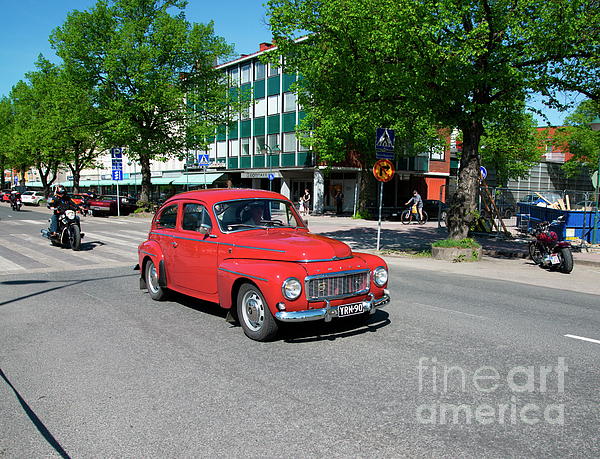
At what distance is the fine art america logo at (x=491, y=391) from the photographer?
3.92 m

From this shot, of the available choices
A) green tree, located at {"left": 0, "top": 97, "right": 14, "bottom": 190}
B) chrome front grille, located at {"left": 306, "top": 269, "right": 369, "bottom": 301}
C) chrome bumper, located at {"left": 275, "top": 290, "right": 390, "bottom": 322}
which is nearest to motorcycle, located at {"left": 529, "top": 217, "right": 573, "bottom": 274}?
chrome front grille, located at {"left": 306, "top": 269, "right": 369, "bottom": 301}

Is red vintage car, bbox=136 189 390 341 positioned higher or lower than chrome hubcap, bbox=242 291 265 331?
higher

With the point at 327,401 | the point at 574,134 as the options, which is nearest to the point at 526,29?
the point at 327,401

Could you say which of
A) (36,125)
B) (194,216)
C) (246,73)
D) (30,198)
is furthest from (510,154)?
(30,198)

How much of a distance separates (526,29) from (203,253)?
946 cm

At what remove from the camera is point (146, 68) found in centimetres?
2850

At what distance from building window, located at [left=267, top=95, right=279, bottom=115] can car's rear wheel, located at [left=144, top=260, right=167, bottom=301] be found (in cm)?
3776

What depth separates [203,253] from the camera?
6.83m

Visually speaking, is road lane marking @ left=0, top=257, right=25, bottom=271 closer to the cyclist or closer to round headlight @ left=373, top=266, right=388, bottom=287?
round headlight @ left=373, top=266, right=388, bottom=287

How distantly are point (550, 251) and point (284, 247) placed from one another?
941cm

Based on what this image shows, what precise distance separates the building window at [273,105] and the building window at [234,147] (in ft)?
19.3

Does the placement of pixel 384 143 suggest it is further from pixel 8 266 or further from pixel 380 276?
pixel 8 266

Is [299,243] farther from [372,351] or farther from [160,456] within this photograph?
[160,456]

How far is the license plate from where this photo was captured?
5770 millimetres
